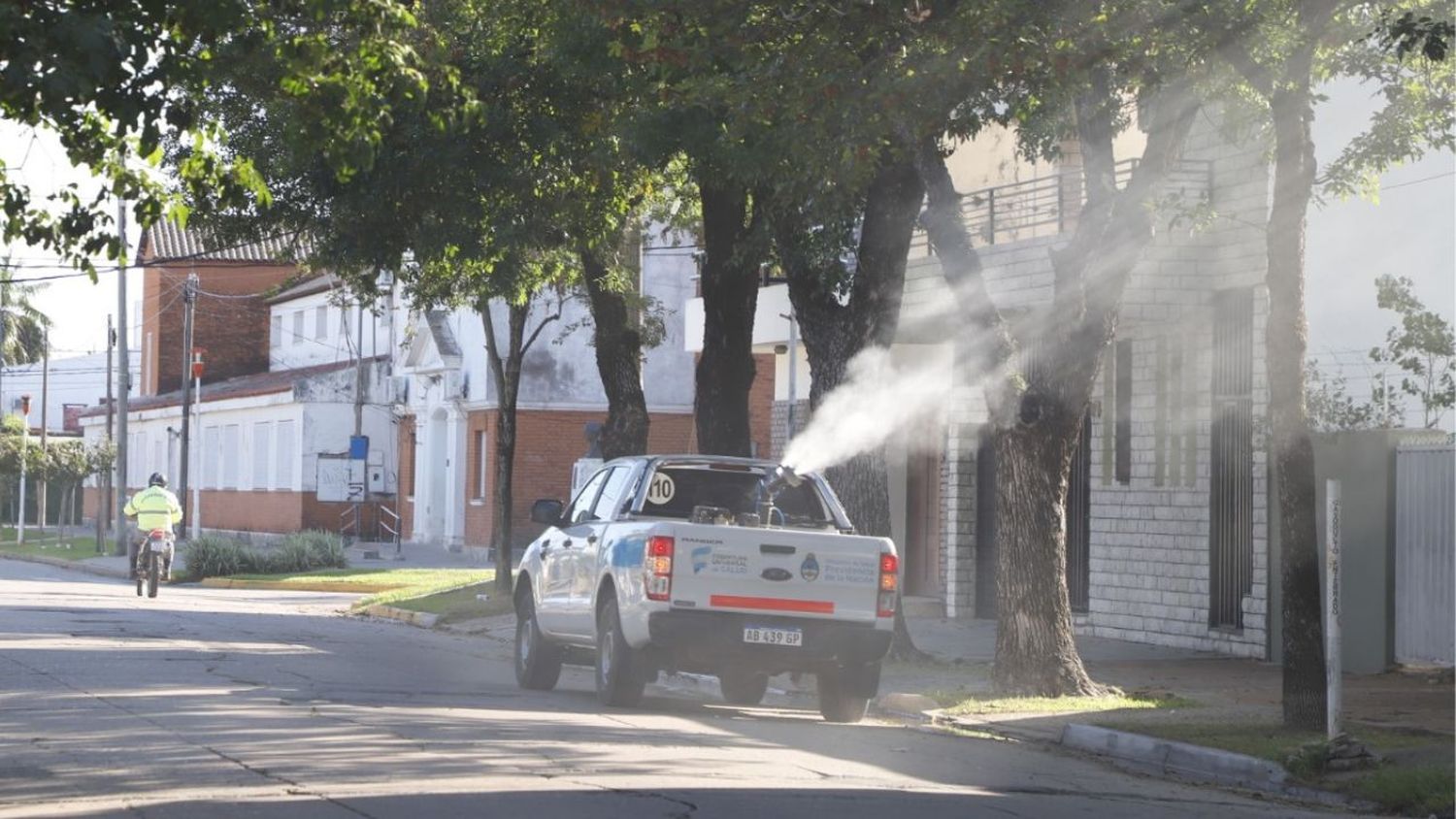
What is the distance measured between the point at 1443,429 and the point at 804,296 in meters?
6.24

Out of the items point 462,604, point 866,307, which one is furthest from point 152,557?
point 866,307

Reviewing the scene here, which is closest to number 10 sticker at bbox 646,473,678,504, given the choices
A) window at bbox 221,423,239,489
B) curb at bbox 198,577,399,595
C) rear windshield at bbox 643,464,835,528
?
rear windshield at bbox 643,464,835,528

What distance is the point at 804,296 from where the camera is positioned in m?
19.8

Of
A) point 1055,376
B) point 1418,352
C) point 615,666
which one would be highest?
point 1418,352

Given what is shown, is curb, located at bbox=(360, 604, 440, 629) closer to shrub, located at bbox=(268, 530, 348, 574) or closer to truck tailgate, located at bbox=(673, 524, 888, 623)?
shrub, located at bbox=(268, 530, 348, 574)

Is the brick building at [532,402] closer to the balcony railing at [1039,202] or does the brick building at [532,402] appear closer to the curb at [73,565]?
the curb at [73,565]

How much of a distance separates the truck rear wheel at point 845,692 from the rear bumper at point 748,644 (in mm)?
218

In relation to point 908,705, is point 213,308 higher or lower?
higher

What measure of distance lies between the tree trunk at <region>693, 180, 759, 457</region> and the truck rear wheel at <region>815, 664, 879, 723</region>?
7549 millimetres

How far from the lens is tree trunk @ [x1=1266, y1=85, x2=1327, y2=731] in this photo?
13117mm

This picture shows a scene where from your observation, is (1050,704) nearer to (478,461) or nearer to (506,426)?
(506,426)

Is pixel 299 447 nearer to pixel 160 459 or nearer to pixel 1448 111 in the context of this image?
pixel 160 459

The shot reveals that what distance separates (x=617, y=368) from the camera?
24.5 meters

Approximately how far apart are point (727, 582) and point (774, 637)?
1.70 ft
